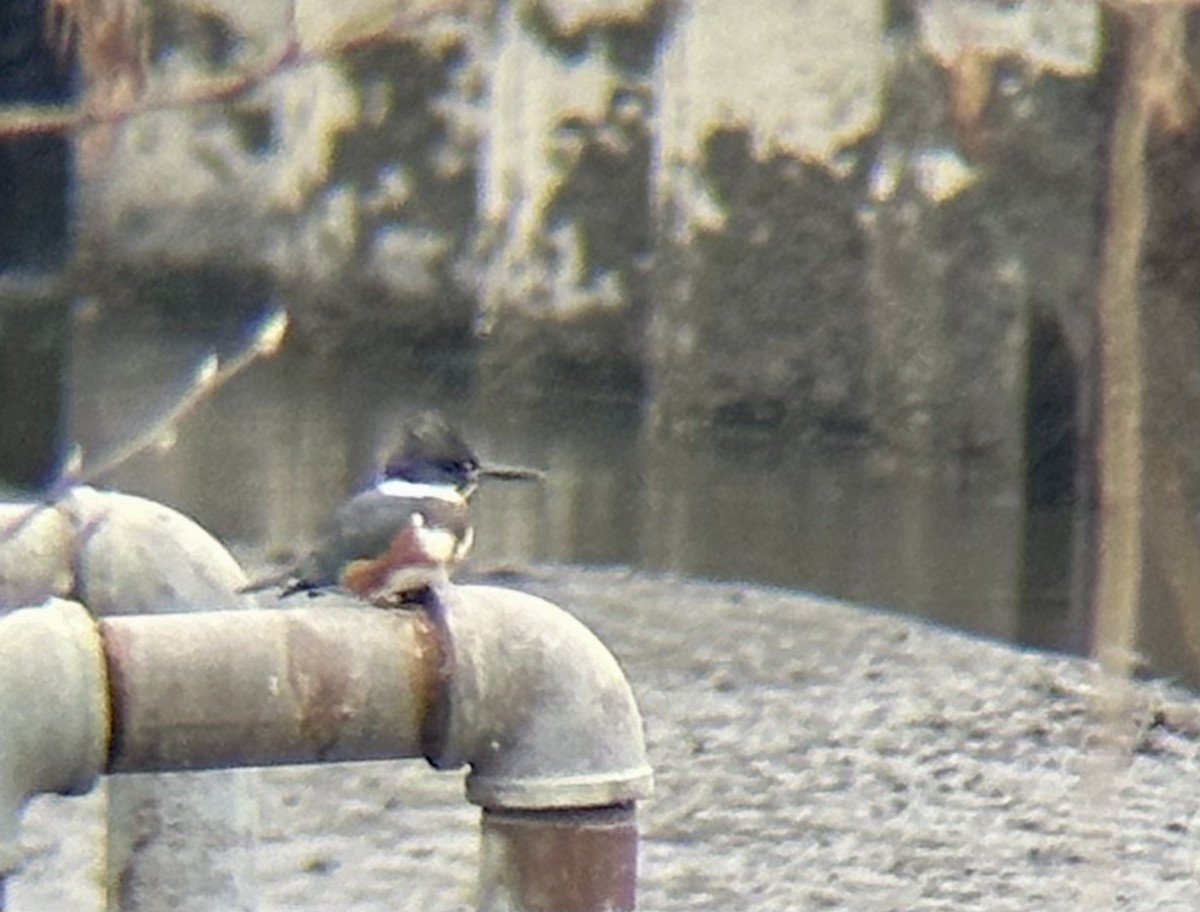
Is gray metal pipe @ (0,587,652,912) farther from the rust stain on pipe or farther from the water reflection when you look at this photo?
the water reflection

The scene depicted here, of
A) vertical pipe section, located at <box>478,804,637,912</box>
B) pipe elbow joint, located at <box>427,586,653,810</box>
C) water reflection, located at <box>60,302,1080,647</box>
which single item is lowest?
water reflection, located at <box>60,302,1080,647</box>

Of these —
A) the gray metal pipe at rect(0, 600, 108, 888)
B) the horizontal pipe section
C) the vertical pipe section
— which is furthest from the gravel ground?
the gray metal pipe at rect(0, 600, 108, 888)

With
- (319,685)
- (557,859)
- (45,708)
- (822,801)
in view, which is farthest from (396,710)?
(822,801)

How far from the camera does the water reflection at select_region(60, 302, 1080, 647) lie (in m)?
7.42

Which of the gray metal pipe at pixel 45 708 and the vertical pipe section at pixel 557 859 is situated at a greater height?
the gray metal pipe at pixel 45 708

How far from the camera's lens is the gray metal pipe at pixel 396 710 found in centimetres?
237

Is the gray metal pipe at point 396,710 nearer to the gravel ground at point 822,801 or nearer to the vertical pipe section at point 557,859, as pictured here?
the vertical pipe section at point 557,859

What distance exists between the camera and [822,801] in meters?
5.17

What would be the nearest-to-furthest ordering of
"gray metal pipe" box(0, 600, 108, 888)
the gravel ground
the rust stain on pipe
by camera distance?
"gray metal pipe" box(0, 600, 108, 888), the rust stain on pipe, the gravel ground

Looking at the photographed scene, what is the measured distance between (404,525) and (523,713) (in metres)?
0.92

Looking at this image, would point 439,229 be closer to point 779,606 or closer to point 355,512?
point 779,606

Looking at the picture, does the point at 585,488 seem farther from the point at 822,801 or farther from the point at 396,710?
the point at 396,710

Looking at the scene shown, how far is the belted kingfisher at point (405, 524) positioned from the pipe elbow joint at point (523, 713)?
1.20 feet

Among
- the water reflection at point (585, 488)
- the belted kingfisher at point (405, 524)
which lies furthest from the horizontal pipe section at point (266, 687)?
the water reflection at point (585, 488)
